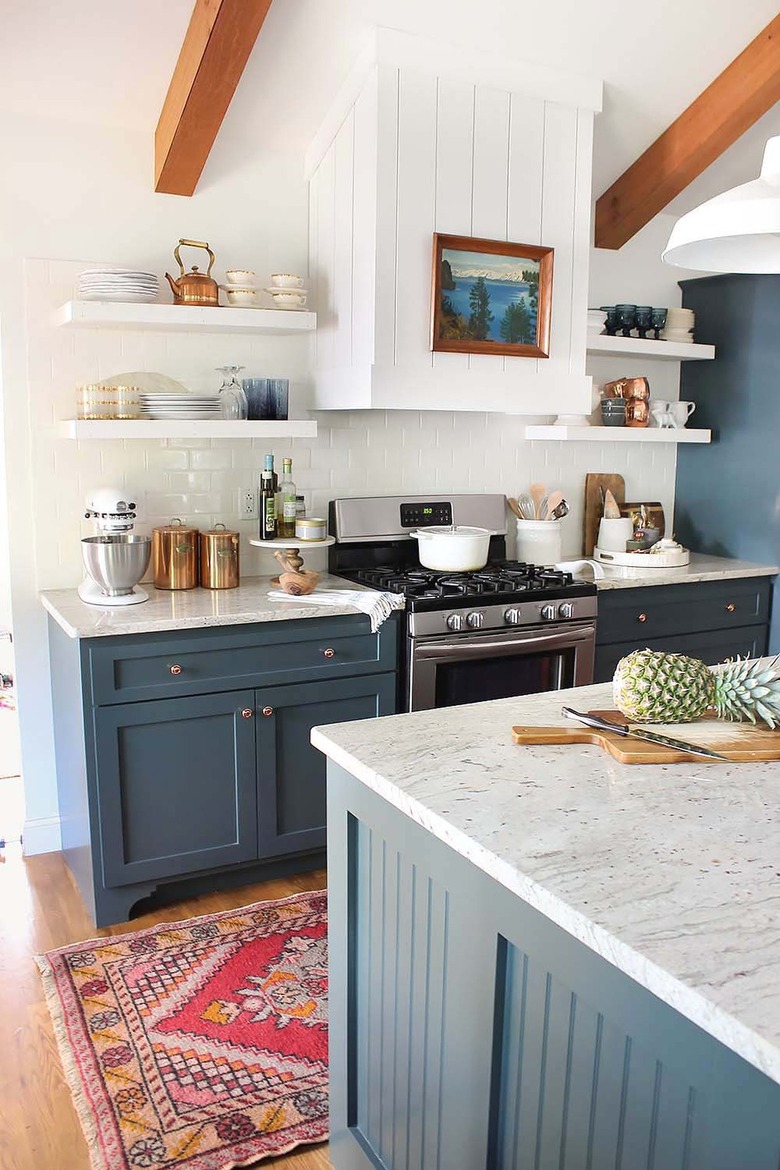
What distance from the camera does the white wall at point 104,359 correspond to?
3.30 metres

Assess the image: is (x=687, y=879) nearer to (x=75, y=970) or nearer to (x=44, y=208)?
(x=75, y=970)

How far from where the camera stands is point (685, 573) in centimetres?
408

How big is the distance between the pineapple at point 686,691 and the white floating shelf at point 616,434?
2308mm

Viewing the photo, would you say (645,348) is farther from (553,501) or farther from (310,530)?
(310,530)

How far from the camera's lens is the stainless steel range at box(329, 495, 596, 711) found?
338 centimetres

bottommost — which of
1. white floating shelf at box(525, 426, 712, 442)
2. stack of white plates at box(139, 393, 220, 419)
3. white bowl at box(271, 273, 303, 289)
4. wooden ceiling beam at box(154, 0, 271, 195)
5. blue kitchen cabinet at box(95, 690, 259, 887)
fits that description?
blue kitchen cabinet at box(95, 690, 259, 887)

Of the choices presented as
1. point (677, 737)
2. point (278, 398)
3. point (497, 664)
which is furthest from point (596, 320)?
point (677, 737)

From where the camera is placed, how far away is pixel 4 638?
12.3ft

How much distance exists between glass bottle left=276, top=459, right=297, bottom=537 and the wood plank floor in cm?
125

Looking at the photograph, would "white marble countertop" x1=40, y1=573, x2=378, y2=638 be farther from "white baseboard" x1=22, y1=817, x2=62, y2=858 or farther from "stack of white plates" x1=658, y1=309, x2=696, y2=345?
"stack of white plates" x1=658, y1=309, x2=696, y2=345

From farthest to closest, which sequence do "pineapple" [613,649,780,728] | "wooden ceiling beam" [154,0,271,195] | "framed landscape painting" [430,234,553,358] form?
1. "framed landscape painting" [430,234,553,358]
2. "wooden ceiling beam" [154,0,271,195]
3. "pineapple" [613,649,780,728]

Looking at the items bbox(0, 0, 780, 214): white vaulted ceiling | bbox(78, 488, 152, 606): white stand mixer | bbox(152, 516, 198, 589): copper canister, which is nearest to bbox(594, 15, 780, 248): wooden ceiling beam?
bbox(0, 0, 780, 214): white vaulted ceiling

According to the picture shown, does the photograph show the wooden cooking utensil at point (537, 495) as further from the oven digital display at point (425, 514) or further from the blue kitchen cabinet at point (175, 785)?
the blue kitchen cabinet at point (175, 785)

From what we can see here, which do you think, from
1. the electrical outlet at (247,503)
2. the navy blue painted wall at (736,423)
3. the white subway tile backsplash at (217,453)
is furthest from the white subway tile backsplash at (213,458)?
the navy blue painted wall at (736,423)
